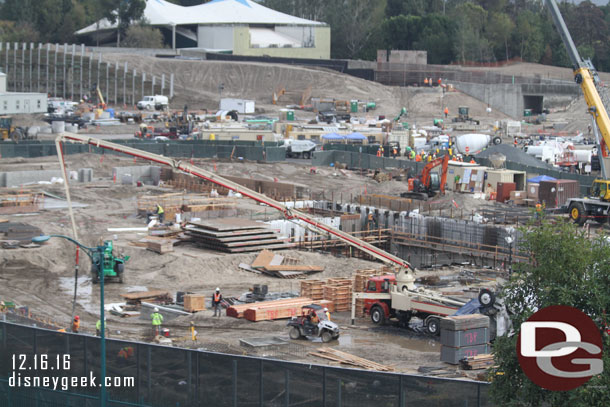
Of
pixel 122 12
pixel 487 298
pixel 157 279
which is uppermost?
pixel 122 12

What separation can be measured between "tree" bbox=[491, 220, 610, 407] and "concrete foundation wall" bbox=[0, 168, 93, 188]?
149 ft

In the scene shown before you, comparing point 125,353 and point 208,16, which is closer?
point 125,353

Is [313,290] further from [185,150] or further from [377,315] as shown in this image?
[185,150]

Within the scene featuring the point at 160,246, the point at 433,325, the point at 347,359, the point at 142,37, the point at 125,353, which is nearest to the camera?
the point at 125,353

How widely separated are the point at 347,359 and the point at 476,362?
10.6 ft

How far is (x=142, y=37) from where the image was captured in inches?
5492

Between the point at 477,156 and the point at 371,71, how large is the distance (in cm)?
5411

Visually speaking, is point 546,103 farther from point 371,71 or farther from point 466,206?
point 466,206

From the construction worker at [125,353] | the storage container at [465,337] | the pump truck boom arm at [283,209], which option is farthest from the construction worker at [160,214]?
the construction worker at [125,353]

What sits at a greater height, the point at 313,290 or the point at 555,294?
the point at 555,294

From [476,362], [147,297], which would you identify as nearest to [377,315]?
[476,362]

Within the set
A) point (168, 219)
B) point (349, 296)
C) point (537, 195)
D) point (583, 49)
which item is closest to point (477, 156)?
point (537, 195)

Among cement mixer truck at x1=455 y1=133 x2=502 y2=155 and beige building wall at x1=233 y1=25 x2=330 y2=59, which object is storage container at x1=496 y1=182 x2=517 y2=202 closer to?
cement mixer truck at x1=455 y1=133 x2=502 y2=155

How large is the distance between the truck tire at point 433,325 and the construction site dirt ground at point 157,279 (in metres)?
0.21
